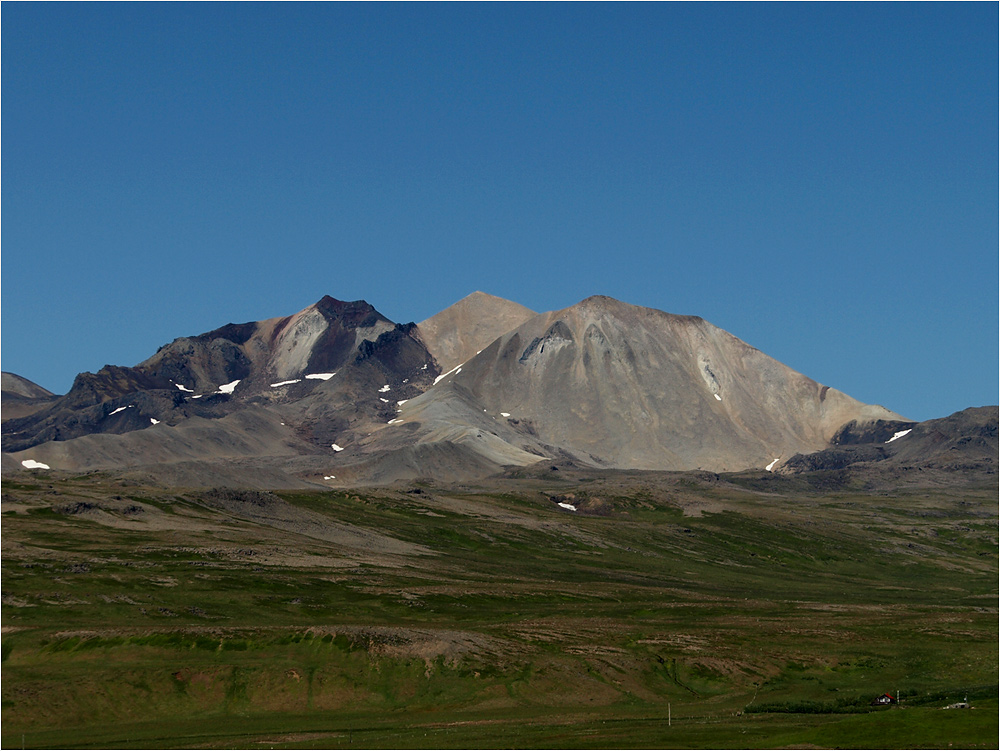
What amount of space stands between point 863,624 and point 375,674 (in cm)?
8134

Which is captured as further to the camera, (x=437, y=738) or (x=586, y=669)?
(x=586, y=669)

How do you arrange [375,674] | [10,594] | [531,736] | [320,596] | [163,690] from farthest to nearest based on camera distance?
[320,596] → [10,594] → [375,674] → [163,690] → [531,736]

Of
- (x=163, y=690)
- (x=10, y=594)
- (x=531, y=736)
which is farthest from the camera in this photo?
(x=10, y=594)

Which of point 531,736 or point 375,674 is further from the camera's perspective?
point 375,674

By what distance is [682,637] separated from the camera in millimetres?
149875

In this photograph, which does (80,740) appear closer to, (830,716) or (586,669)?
(586,669)

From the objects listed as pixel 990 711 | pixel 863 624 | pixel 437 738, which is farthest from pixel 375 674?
pixel 863 624

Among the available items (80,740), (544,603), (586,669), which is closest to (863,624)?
(544,603)

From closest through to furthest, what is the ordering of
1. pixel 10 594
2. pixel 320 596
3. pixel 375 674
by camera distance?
1. pixel 375 674
2. pixel 10 594
3. pixel 320 596

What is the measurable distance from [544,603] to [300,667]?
245ft

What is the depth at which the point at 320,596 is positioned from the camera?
612 feet

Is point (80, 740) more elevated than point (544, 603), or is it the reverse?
point (544, 603)

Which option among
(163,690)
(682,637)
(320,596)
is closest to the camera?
(163,690)

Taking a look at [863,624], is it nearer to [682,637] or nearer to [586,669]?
[682,637]
